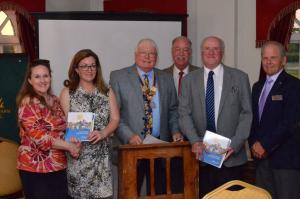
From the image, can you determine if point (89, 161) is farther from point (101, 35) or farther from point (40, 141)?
point (101, 35)

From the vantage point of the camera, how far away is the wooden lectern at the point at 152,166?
2746 millimetres

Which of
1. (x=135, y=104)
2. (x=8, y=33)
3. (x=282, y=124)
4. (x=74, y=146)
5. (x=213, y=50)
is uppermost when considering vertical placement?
(x=8, y=33)

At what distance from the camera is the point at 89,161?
10.1 feet

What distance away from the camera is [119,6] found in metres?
6.42

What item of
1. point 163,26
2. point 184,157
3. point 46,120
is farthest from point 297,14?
point 46,120

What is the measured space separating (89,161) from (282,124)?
47.9 inches

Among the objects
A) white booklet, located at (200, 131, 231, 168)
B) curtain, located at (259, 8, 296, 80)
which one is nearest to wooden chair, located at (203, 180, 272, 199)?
white booklet, located at (200, 131, 231, 168)

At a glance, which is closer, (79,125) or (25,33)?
(79,125)

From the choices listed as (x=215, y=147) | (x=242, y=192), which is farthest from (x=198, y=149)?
(x=242, y=192)

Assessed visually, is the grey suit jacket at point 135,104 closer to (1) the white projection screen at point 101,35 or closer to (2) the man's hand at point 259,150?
(2) the man's hand at point 259,150

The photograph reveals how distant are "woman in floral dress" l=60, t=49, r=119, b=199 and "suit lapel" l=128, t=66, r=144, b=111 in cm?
20

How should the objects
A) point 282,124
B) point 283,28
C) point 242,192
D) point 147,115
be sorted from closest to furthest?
point 242,192, point 282,124, point 147,115, point 283,28

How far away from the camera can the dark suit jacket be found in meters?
3.04

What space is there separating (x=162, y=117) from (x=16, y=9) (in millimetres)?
3054
